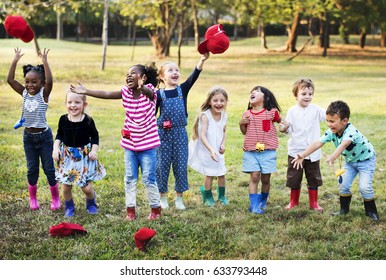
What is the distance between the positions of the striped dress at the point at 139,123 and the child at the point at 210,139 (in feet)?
2.26

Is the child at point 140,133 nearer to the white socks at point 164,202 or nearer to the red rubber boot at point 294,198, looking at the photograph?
the white socks at point 164,202

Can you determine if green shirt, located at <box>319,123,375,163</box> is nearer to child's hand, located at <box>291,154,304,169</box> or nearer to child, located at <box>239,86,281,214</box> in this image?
child's hand, located at <box>291,154,304,169</box>

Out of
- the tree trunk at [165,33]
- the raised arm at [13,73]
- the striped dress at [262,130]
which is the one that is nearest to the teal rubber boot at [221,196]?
the striped dress at [262,130]

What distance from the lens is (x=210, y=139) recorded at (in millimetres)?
5418

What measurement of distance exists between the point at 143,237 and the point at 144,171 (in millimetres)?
720

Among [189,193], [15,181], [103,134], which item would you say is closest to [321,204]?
[189,193]

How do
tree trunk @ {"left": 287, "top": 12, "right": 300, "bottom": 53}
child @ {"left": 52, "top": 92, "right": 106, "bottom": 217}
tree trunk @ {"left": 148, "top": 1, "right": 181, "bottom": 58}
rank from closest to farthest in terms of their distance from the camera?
child @ {"left": 52, "top": 92, "right": 106, "bottom": 217} < tree trunk @ {"left": 148, "top": 1, "right": 181, "bottom": 58} < tree trunk @ {"left": 287, "top": 12, "right": 300, "bottom": 53}

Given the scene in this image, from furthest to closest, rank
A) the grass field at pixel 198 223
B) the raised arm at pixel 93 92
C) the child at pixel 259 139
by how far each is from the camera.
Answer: the child at pixel 259 139, the raised arm at pixel 93 92, the grass field at pixel 198 223

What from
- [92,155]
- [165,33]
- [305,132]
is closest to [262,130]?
[305,132]

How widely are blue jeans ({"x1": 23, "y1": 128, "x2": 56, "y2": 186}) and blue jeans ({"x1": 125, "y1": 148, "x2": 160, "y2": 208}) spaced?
0.74m

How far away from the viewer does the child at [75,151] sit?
4977 millimetres

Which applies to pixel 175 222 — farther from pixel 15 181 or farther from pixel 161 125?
pixel 15 181

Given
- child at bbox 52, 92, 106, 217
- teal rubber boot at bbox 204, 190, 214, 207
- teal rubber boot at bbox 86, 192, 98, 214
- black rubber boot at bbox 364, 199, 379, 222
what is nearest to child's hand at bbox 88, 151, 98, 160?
child at bbox 52, 92, 106, 217

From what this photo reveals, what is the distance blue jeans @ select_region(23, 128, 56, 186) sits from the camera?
5121mm
